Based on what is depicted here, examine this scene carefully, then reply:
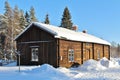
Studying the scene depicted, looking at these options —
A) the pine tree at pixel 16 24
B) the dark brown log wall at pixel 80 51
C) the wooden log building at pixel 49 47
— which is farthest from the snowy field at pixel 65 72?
the pine tree at pixel 16 24

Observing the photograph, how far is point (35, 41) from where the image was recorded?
29.7m

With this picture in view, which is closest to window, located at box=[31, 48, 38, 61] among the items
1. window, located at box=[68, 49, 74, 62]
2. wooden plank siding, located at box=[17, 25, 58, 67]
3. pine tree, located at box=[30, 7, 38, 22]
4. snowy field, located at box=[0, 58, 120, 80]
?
wooden plank siding, located at box=[17, 25, 58, 67]

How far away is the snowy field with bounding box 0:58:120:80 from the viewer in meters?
17.6

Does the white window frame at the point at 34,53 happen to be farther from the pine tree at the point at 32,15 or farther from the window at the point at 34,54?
the pine tree at the point at 32,15

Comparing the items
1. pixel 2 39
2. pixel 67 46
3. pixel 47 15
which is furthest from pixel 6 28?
pixel 67 46

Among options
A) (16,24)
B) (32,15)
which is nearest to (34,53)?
(16,24)

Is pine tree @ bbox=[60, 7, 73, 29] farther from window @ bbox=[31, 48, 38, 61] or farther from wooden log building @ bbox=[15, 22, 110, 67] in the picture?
window @ bbox=[31, 48, 38, 61]

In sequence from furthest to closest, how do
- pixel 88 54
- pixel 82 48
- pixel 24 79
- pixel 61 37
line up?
1. pixel 88 54
2. pixel 82 48
3. pixel 61 37
4. pixel 24 79

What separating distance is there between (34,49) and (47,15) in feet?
153

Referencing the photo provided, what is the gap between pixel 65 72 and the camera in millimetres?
21641

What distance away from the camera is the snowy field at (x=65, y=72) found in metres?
17.6

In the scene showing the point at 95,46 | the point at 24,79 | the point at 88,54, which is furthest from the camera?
the point at 95,46

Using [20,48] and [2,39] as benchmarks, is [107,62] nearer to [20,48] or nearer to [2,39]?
[20,48]

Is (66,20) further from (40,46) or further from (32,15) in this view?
(40,46)
